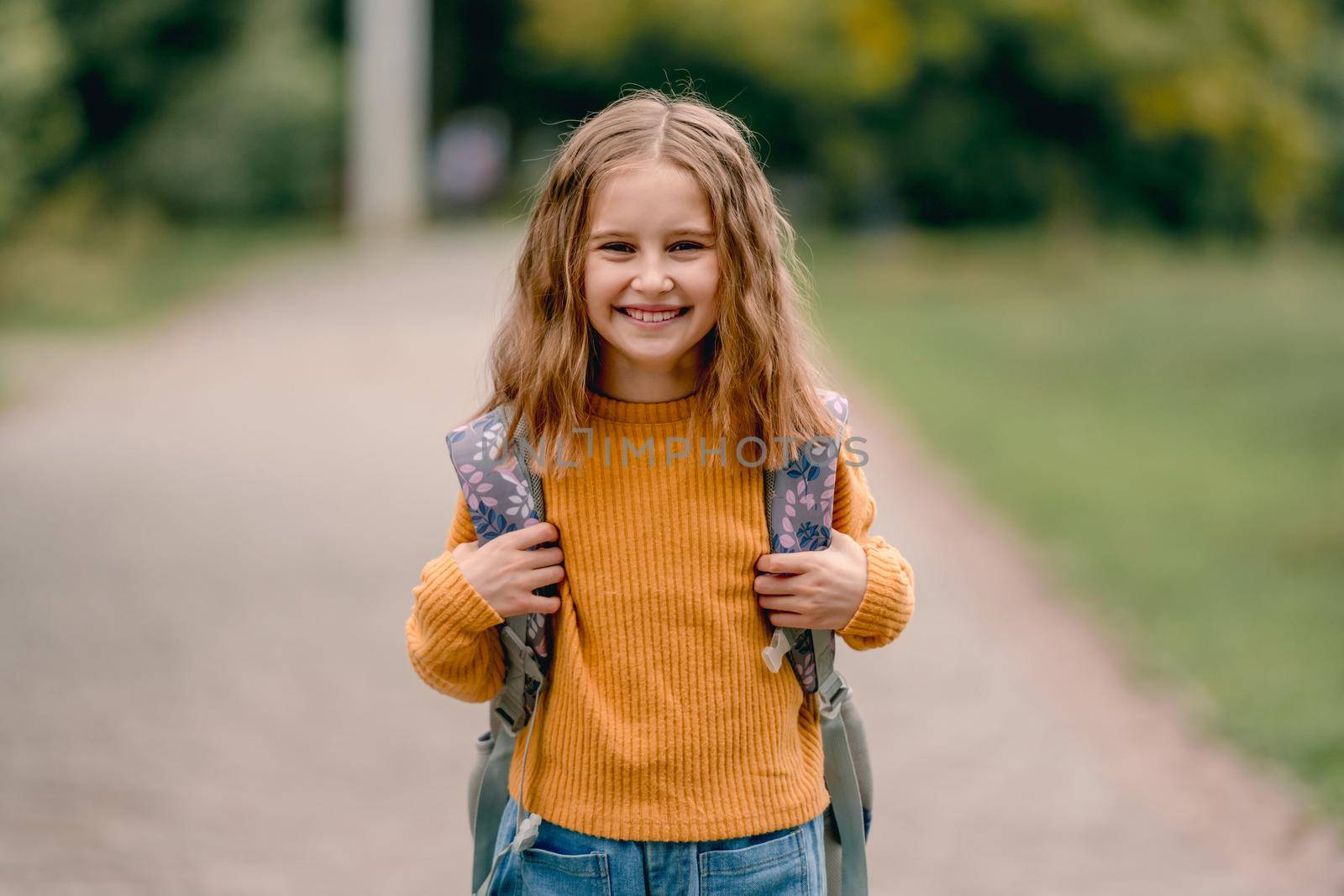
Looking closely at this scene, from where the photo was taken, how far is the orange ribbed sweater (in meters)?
1.96

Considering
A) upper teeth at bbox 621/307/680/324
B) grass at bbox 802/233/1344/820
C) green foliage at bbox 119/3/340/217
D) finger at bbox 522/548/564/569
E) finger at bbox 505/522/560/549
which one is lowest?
finger at bbox 522/548/564/569

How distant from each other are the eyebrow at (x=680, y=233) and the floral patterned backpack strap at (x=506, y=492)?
0.96ft

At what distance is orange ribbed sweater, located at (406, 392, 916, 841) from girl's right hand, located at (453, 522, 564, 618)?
21 mm

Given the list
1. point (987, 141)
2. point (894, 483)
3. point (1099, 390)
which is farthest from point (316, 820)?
point (987, 141)

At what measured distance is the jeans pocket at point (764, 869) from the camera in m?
1.99

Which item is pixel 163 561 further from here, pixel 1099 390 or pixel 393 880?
pixel 1099 390

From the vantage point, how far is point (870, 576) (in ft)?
6.66

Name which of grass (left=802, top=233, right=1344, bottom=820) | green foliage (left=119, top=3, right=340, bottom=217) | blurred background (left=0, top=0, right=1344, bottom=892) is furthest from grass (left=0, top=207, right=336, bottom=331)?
grass (left=802, top=233, right=1344, bottom=820)

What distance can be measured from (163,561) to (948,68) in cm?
2330

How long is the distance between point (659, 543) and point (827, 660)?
32 centimetres

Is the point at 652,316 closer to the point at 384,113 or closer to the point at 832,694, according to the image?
the point at 832,694

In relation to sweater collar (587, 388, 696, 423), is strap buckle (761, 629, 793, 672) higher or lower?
lower

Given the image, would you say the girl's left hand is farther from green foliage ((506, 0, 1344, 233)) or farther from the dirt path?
green foliage ((506, 0, 1344, 233))

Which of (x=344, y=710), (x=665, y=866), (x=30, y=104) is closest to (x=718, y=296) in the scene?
(x=665, y=866)
